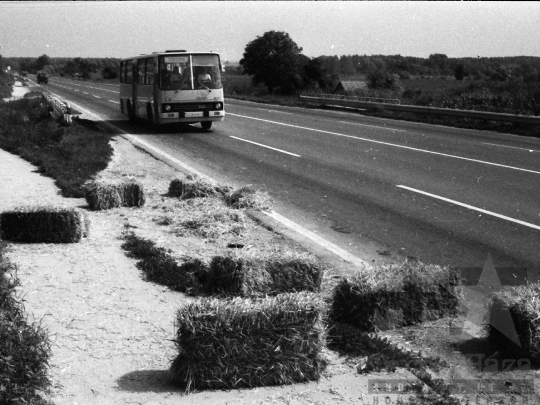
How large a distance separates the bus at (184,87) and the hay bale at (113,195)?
13.2 metres

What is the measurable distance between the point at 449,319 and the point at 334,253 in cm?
218

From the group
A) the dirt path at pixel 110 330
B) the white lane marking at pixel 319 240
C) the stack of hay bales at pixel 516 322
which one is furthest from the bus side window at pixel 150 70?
the stack of hay bales at pixel 516 322

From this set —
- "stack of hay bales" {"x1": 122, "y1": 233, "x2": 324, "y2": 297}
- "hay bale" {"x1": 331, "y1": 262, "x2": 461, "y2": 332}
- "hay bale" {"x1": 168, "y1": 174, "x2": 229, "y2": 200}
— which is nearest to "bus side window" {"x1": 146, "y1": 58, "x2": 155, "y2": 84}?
"hay bale" {"x1": 168, "y1": 174, "x2": 229, "y2": 200}

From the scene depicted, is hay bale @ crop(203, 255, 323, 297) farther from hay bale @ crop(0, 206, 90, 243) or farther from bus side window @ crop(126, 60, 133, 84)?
bus side window @ crop(126, 60, 133, 84)

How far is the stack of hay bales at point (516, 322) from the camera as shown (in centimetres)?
476

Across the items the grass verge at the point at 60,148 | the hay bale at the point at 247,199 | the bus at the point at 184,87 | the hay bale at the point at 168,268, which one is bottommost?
the hay bale at the point at 168,268

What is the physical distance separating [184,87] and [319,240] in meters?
15.9

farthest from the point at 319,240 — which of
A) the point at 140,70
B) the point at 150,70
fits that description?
the point at 140,70

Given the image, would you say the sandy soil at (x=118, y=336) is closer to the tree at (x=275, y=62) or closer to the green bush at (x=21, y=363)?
the green bush at (x=21, y=363)

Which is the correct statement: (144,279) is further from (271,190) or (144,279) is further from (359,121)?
(359,121)

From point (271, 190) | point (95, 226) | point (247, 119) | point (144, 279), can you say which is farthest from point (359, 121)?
point (144, 279)

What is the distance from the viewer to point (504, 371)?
4773 millimetres

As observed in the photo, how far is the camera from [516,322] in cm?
486

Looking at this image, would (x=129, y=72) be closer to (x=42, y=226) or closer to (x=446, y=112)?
(x=446, y=112)
